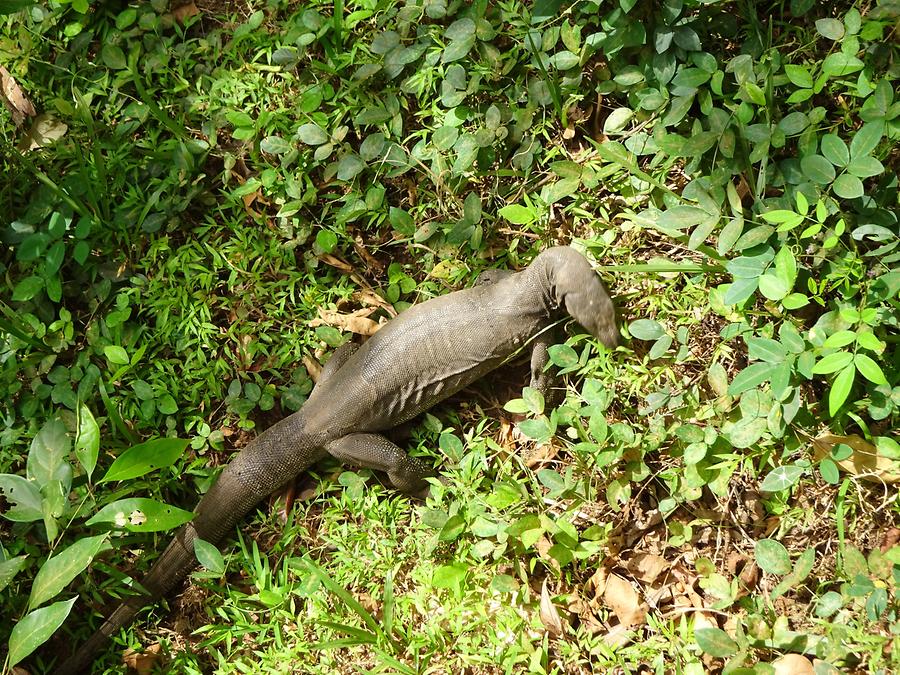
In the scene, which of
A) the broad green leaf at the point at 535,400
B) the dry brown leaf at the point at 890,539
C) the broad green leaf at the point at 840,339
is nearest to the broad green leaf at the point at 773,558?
the dry brown leaf at the point at 890,539

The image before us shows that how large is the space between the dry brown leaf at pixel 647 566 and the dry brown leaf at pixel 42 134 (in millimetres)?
4952

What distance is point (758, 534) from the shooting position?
3.91 m

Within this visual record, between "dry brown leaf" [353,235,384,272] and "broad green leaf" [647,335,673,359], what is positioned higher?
"dry brown leaf" [353,235,384,272]

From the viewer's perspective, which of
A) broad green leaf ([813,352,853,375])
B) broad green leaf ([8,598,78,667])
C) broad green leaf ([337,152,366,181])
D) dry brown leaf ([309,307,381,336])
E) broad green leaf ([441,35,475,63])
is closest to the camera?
broad green leaf ([813,352,853,375])

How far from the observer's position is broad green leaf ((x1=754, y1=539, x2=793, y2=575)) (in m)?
3.50

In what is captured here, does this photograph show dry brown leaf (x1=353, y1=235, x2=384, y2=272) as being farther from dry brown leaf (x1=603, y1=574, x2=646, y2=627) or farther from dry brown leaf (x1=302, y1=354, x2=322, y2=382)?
dry brown leaf (x1=603, y1=574, x2=646, y2=627)

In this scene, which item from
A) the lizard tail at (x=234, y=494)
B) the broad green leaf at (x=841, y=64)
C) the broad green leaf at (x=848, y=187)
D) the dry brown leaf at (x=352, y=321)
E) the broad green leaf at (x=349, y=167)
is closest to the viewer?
the broad green leaf at (x=848, y=187)

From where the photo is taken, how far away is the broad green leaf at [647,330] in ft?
13.5

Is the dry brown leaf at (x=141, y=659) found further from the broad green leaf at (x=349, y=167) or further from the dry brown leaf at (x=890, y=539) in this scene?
the dry brown leaf at (x=890, y=539)

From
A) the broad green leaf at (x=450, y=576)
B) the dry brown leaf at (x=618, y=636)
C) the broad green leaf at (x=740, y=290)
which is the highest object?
the broad green leaf at (x=740, y=290)

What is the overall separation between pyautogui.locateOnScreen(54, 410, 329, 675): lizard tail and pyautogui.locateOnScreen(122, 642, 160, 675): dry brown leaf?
169 mm

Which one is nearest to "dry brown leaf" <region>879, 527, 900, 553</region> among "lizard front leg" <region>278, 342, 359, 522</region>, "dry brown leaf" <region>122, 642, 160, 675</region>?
"lizard front leg" <region>278, 342, 359, 522</region>

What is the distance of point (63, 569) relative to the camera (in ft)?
12.0

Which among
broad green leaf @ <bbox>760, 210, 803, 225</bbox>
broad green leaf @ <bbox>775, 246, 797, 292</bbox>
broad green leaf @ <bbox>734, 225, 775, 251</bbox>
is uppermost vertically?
broad green leaf @ <bbox>760, 210, 803, 225</bbox>
